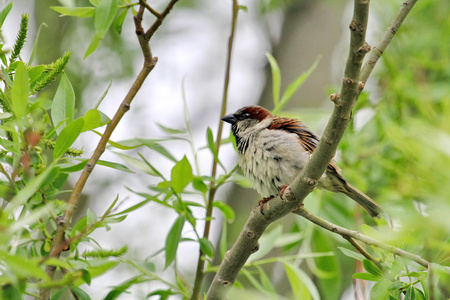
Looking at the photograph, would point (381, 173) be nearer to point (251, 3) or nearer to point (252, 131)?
point (252, 131)

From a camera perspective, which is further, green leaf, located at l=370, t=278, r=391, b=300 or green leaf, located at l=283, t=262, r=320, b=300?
green leaf, located at l=283, t=262, r=320, b=300

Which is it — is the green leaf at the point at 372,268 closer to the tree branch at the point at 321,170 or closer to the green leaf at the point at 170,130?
the tree branch at the point at 321,170

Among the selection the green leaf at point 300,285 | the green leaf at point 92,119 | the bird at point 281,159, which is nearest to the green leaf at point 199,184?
the bird at point 281,159

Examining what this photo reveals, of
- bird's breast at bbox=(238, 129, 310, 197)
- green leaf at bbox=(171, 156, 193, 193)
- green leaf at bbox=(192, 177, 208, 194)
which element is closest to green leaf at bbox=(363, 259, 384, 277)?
green leaf at bbox=(171, 156, 193, 193)

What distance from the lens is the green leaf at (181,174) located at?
98.6 inches

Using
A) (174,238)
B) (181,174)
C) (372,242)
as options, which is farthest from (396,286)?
(174,238)

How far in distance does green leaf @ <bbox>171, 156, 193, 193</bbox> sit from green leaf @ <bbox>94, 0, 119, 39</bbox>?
28.8 inches

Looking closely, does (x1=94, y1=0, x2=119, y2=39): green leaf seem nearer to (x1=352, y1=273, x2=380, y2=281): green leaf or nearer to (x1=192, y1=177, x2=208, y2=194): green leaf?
(x1=192, y1=177, x2=208, y2=194): green leaf

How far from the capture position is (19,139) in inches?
75.6

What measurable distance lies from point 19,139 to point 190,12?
5861 millimetres

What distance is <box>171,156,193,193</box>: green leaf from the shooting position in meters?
2.50

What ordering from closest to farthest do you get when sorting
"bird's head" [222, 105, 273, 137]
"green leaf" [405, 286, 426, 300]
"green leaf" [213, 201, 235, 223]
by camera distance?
"green leaf" [405, 286, 426, 300] → "green leaf" [213, 201, 235, 223] → "bird's head" [222, 105, 273, 137]

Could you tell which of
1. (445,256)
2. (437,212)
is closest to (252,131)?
(445,256)

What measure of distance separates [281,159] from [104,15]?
1681 mm
